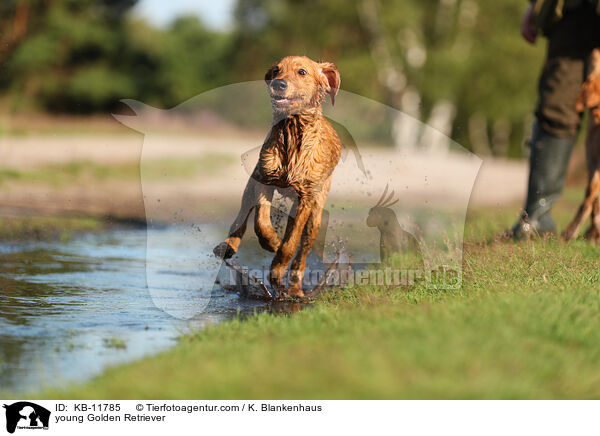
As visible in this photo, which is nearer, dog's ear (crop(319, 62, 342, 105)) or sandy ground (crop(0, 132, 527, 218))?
dog's ear (crop(319, 62, 342, 105))

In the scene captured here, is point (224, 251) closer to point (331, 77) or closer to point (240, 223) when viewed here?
point (240, 223)

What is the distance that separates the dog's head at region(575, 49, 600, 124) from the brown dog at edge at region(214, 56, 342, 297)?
3.07m

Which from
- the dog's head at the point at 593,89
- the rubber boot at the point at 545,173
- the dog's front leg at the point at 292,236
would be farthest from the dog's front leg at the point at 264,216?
the dog's head at the point at 593,89

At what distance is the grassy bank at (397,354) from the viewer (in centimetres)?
334

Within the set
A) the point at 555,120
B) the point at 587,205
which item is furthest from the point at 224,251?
the point at 555,120

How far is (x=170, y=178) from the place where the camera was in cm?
1672

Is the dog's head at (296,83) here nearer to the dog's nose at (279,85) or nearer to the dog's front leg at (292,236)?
the dog's nose at (279,85)

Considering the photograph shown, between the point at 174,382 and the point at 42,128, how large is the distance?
22.1m

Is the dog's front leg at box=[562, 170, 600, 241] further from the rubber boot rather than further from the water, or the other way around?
the water

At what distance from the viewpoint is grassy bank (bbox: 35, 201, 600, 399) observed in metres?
3.34

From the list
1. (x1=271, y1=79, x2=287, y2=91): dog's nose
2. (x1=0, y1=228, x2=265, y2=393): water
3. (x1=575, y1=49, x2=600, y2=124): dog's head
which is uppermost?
(x1=575, y1=49, x2=600, y2=124): dog's head

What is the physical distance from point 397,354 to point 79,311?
284 cm

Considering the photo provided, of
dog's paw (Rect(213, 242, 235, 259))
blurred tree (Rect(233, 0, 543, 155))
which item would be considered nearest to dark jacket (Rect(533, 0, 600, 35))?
dog's paw (Rect(213, 242, 235, 259))

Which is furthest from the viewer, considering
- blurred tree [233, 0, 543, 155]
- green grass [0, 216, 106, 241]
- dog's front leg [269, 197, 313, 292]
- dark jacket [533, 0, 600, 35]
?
blurred tree [233, 0, 543, 155]
